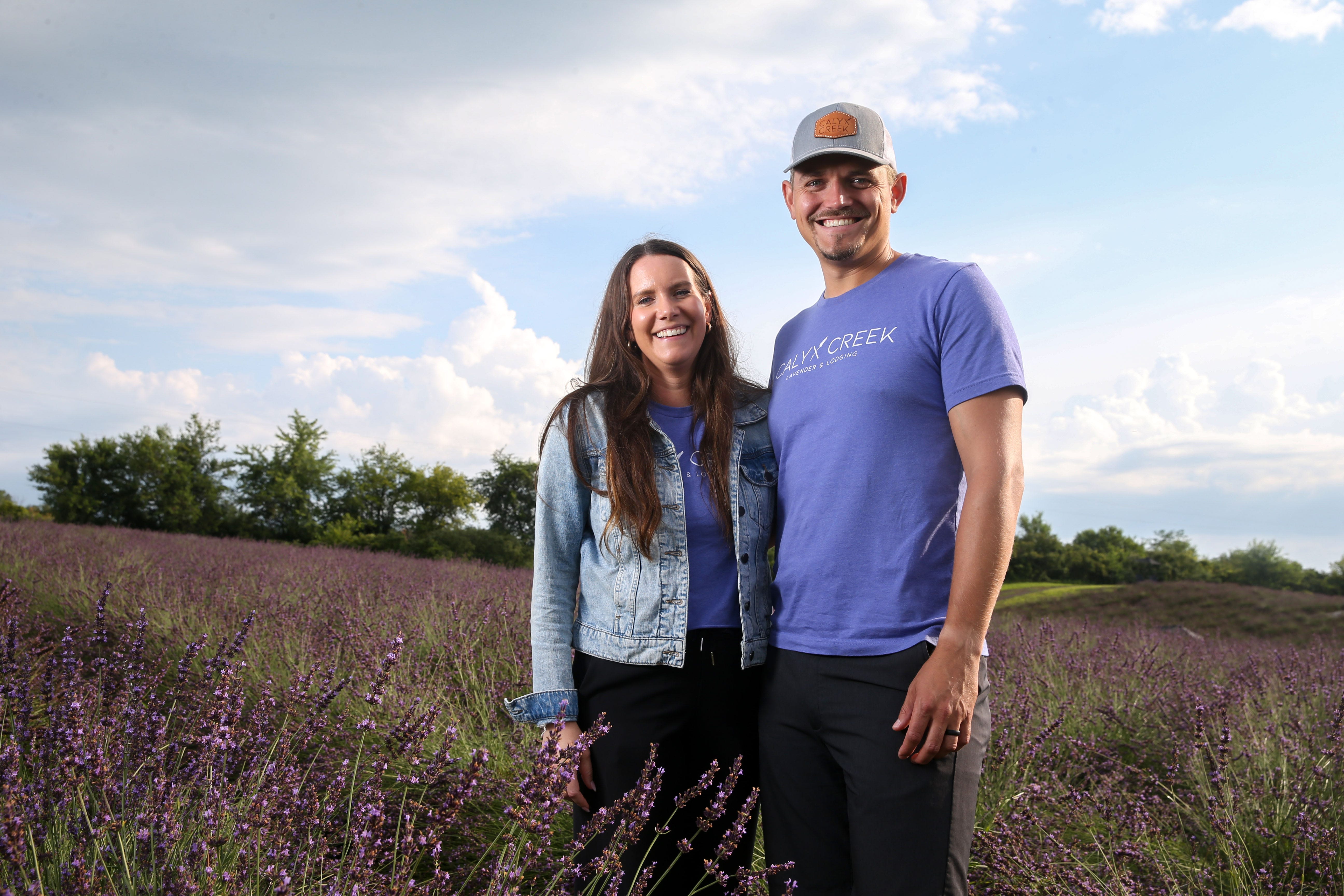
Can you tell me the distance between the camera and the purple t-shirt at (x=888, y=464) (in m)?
1.83

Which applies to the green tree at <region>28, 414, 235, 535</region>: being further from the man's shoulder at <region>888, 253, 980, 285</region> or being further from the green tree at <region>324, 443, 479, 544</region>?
the man's shoulder at <region>888, 253, 980, 285</region>

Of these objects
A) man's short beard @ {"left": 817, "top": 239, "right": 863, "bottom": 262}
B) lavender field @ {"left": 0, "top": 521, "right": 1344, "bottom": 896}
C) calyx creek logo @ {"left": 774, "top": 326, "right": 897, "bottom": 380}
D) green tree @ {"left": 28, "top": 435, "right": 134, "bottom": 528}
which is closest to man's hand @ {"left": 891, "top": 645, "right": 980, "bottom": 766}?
lavender field @ {"left": 0, "top": 521, "right": 1344, "bottom": 896}

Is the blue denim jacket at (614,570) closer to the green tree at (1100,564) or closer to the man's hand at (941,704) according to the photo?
the man's hand at (941,704)

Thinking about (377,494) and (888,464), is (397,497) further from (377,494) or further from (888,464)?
(888,464)

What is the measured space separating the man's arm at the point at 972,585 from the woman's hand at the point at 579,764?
77 centimetres

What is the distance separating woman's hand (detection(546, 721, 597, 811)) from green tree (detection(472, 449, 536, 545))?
921 inches

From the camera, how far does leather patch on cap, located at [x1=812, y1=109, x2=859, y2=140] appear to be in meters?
2.12

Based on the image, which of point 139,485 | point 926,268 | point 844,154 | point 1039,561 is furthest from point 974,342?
point 139,485

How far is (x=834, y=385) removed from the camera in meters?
2.01

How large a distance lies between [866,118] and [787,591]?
1.28 m

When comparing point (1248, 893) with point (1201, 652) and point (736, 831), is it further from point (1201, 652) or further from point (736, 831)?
point (1201, 652)

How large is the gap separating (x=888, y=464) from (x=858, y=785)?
74 centimetres

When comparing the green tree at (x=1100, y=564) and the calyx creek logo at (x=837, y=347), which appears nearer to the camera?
the calyx creek logo at (x=837, y=347)

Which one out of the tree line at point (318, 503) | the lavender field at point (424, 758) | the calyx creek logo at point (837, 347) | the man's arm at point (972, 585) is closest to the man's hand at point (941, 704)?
the man's arm at point (972, 585)
